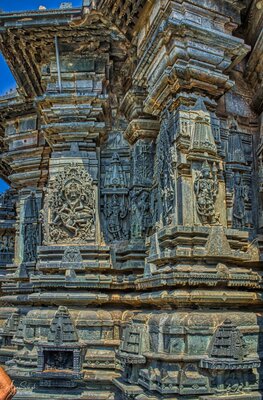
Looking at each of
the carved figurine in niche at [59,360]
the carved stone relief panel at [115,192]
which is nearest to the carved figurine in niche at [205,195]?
the carved stone relief panel at [115,192]

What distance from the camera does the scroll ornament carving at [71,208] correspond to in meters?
8.18

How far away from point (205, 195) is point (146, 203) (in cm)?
212

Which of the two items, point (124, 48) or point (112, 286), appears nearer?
point (112, 286)

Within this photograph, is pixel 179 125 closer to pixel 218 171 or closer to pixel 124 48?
pixel 218 171

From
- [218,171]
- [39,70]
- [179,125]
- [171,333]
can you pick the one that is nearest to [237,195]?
[218,171]

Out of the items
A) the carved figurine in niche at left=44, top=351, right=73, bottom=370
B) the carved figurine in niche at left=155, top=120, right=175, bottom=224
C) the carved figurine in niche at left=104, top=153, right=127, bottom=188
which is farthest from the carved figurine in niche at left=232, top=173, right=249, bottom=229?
the carved figurine in niche at left=44, top=351, right=73, bottom=370

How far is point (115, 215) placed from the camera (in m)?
8.41

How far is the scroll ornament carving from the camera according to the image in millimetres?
8180

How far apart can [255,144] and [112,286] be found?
3504mm

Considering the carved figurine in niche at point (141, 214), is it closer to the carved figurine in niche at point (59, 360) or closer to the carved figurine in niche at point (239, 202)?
the carved figurine in niche at point (239, 202)

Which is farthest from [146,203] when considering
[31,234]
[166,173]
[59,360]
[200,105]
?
[31,234]

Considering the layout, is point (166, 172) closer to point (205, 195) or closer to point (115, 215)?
point (205, 195)

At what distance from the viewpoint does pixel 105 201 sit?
8523 mm

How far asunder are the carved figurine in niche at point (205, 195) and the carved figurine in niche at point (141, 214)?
2.00 metres
